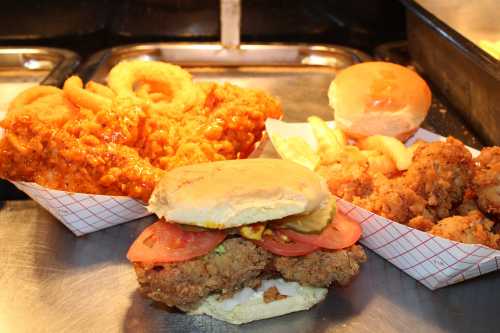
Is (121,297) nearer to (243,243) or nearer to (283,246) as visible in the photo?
(243,243)

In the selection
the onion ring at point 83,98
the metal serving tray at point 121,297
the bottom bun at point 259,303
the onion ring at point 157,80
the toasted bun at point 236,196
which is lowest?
the metal serving tray at point 121,297

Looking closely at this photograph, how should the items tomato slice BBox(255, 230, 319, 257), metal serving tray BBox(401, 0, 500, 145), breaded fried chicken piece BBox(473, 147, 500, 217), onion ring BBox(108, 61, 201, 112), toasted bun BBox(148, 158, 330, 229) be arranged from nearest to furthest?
1. toasted bun BBox(148, 158, 330, 229)
2. tomato slice BBox(255, 230, 319, 257)
3. breaded fried chicken piece BBox(473, 147, 500, 217)
4. metal serving tray BBox(401, 0, 500, 145)
5. onion ring BBox(108, 61, 201, 112)

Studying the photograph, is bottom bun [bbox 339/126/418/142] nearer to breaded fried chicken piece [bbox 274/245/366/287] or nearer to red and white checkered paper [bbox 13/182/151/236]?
breaded fried chicken piece [bbox 274/245/366/287]

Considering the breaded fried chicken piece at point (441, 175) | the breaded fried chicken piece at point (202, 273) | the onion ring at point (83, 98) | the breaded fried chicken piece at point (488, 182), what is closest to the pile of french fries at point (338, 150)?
the breaded fried chicken piece at point (441, 175)

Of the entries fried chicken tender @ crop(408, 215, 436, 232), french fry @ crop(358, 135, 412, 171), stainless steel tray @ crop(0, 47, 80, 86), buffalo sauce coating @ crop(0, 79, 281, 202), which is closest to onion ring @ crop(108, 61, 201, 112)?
buffalo sauce coating @ crop(0, 79, 281, 202)

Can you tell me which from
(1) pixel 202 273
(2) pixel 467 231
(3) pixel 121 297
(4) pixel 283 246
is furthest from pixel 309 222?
(3) pixel 121 297

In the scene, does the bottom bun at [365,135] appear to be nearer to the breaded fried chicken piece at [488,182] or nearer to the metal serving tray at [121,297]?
the breaded fried chicken piece at [488,182]
